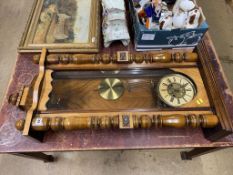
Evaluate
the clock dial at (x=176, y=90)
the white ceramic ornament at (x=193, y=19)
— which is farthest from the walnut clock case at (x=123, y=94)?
the white ceramic ornament at (x=193, y=19)

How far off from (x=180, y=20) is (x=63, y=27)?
1.94 feet

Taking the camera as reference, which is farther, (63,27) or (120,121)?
(63,27)

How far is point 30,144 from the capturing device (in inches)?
29.8

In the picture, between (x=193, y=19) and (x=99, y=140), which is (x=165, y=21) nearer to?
(x=193, y=19)

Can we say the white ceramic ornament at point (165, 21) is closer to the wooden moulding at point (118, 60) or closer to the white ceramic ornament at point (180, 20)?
the white ceramic ornament at point (180, 20)

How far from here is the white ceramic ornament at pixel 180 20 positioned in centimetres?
85

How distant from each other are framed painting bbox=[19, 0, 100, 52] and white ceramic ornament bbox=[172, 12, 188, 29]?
381 mm

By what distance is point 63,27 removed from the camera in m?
1.00

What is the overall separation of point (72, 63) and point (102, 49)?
211 mm

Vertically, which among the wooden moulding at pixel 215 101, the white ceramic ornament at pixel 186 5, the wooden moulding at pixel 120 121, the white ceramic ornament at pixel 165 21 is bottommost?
the wooden moulding at pixel 120 121

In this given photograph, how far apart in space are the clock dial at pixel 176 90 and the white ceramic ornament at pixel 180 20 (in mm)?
228

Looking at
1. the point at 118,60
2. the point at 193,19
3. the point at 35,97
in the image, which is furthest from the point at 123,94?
the point at 193,19

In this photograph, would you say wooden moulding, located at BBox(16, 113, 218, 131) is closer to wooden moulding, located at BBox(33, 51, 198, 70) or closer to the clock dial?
the clock dial

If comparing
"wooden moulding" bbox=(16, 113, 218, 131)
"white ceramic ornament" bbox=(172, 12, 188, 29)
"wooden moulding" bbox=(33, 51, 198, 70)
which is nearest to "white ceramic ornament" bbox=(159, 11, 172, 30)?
"white ceramic ornament" bbox=(172, 12, 188, 29)
